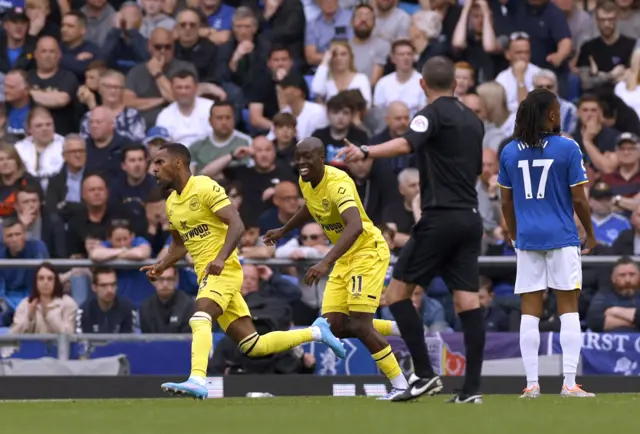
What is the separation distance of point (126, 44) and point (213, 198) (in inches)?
332

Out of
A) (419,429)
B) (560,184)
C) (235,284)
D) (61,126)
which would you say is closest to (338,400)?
(235,284)

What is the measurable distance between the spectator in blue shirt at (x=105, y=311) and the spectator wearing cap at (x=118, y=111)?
9.10 ft

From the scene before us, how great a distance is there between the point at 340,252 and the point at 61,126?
824 cm

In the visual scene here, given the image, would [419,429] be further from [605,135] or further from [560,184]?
[605,135]

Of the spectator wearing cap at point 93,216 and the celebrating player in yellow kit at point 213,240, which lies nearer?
the celebrating player in yellow kit at point 213,240

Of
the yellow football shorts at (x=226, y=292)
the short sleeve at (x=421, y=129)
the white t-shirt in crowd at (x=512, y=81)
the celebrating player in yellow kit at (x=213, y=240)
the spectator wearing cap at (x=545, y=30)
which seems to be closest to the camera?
the short sleeve at (x=421, y=129)

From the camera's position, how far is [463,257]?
33.8ft

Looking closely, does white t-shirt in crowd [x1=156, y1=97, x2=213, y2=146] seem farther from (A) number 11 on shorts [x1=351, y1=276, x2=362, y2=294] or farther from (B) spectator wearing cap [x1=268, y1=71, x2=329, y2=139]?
(A) number 11 on shorts [x1=351, y1=276, x2=362, y2=294]

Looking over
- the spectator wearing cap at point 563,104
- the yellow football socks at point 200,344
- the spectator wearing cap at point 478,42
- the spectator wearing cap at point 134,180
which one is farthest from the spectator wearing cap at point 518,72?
the yellow football socks at point 200,344

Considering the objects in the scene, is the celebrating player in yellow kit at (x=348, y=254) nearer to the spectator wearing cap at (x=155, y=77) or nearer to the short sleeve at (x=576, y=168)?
the short sleeve at (x=576, y=168)

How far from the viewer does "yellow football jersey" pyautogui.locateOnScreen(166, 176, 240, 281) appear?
10773 millimetres

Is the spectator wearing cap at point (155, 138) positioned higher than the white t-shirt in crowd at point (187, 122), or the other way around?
the white t-shirt in crowd at point (187, 122)

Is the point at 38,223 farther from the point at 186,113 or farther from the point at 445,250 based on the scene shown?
the point at 445,250

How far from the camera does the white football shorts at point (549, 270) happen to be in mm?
10336
